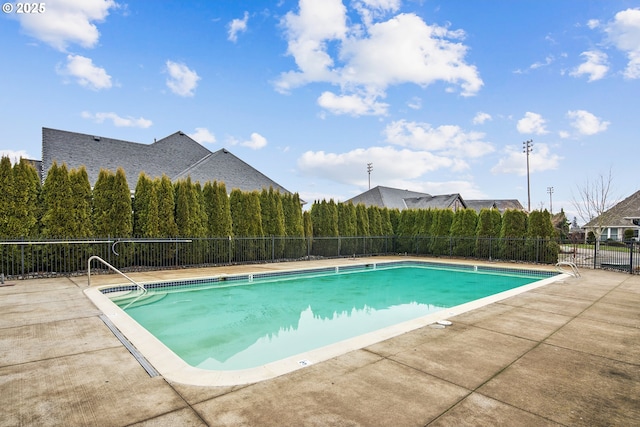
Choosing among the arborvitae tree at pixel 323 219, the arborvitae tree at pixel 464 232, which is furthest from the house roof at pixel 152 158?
the arborvitae tree at pixel 464 232

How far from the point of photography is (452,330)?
4.44 m

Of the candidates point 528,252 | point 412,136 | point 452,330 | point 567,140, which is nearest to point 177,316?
point 452,330

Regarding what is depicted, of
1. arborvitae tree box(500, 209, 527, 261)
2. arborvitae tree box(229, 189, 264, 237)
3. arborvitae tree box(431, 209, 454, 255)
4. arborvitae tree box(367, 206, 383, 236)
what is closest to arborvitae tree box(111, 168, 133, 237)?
arborvitae tree box(229, 189, 264, 237)

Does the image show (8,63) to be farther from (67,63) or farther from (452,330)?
(452,330)

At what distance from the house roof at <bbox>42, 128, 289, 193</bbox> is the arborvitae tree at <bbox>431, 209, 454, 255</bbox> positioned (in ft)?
27.3

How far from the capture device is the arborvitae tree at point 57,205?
9.69m

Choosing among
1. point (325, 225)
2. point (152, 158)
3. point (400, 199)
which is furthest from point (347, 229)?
point (400, 199)

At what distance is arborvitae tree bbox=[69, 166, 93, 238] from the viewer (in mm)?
10047

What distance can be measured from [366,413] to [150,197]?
1098 centimetres

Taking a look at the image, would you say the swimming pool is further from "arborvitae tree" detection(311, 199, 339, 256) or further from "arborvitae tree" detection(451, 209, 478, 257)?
"arborvitae tree" detection(311, 199, 339, 256)

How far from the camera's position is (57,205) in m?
9.77

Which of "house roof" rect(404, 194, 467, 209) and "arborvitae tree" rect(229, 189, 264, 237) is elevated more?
"house roof" rect(404, 194, 467, 209)

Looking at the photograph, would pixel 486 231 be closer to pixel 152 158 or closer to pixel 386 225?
pixel 386 225

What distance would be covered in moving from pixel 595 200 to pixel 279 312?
27585 mm
